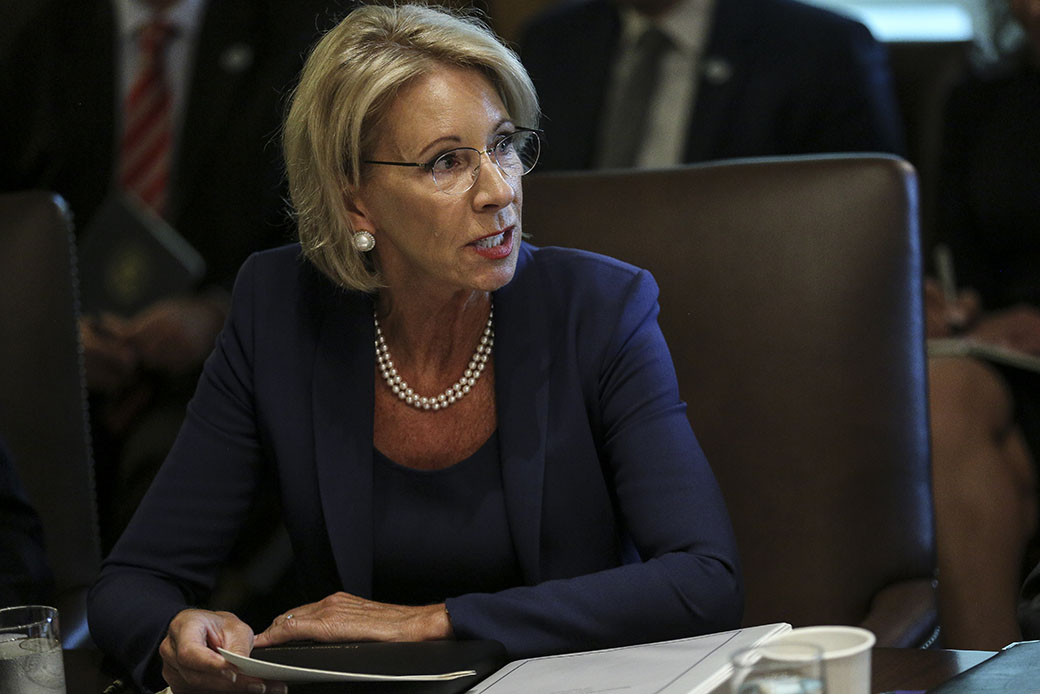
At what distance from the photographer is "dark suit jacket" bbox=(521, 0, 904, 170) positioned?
2.56 meters

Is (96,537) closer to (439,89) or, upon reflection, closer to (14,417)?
(14,417)

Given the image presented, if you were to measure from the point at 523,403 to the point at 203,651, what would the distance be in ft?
1.48

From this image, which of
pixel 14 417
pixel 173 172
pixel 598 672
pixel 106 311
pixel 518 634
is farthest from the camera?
pixel 173 172

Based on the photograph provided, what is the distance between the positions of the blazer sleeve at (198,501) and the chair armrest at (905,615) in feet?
2.35

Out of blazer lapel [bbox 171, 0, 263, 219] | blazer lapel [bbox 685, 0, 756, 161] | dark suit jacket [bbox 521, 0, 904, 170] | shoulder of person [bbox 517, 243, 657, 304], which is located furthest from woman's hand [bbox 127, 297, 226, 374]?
shoulder of person [bbox 517, 243, 657, 304]

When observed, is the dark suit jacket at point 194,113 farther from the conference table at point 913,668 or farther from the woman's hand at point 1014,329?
the conference table at point 913,668

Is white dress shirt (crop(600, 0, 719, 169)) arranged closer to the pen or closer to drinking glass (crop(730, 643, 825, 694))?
the pen

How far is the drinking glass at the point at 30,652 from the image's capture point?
104 centimetres

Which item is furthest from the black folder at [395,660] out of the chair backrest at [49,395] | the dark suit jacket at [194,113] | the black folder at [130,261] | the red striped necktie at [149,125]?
the red striped necktie at [149,125]

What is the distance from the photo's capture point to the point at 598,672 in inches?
41.1

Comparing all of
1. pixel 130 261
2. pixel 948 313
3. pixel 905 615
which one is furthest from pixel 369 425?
pixel 948 313

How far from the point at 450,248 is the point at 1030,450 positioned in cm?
129

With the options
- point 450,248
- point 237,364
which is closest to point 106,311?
point 237,364

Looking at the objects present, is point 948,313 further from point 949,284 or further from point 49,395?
point 49,395
